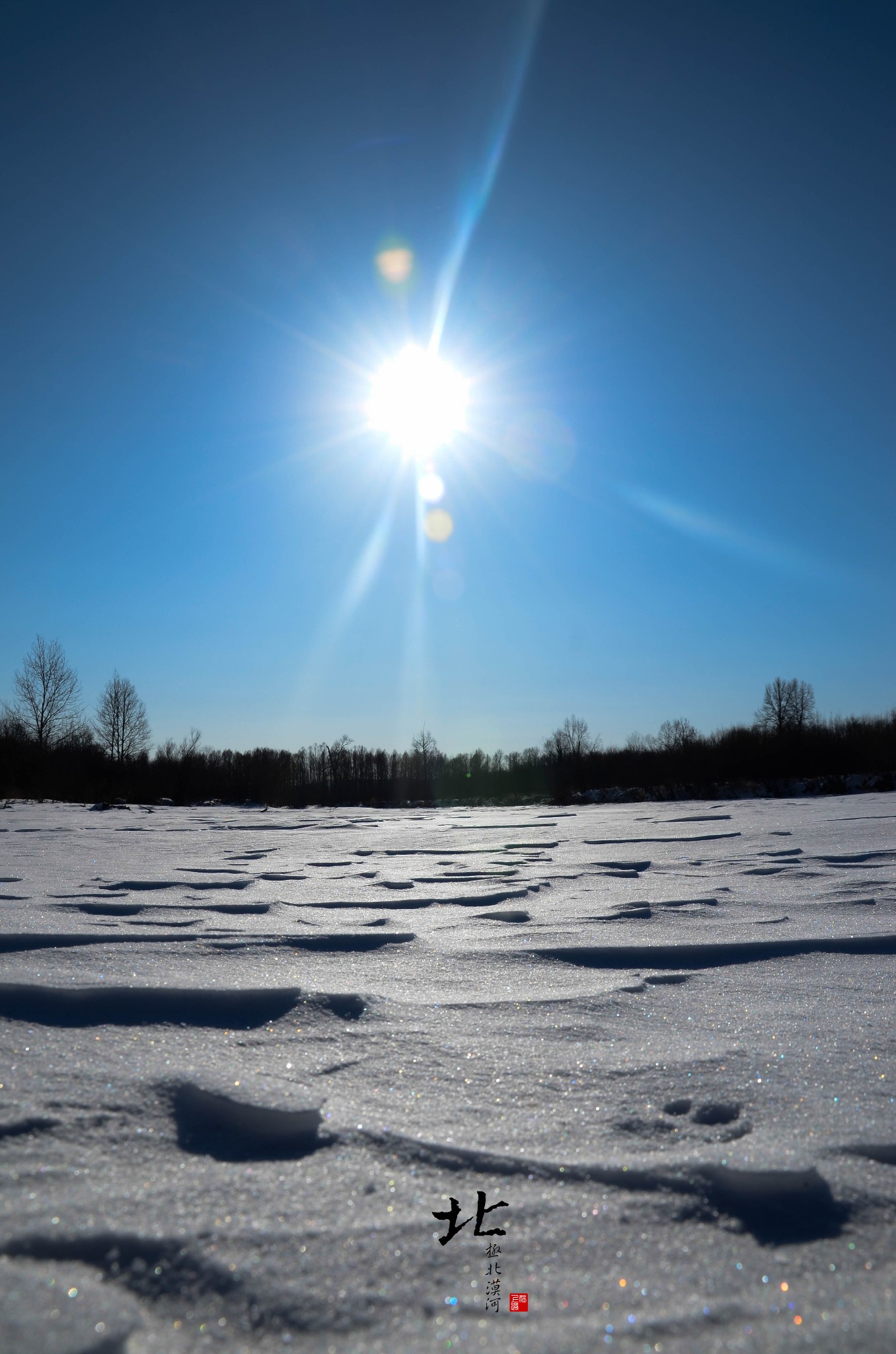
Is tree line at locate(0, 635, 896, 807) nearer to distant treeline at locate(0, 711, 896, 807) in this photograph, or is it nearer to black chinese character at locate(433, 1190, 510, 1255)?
distant treeline at locate(0, 711, 896, 807)

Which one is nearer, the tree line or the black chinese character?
the black chinese character

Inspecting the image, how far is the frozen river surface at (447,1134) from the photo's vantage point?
1.78ft

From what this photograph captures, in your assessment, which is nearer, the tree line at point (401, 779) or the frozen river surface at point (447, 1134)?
the frozen river surface at point (447, 1134)

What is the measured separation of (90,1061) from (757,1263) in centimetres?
82

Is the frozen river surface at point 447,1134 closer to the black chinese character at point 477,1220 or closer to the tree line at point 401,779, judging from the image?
the black chinese character at point 477,1220

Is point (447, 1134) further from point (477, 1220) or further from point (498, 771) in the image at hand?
point (498, 771)

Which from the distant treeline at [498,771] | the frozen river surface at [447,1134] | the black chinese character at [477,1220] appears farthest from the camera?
the distant treeline at [498,771]

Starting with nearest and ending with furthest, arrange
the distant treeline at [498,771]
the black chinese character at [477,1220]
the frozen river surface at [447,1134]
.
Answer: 1. the frozen river surface at [447,1134]
2. the black chinese character at [477,1220]
3. the distant treeline at [498,771]

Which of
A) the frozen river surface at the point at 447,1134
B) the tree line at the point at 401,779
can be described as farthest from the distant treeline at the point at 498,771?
the frozen river surface at the point at 447,1134

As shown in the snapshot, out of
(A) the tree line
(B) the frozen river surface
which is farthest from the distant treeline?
(B) the frozen river surface

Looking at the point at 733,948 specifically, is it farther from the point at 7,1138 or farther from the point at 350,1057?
the point at 7,1138

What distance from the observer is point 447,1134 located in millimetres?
798

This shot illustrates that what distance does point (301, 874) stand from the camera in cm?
288

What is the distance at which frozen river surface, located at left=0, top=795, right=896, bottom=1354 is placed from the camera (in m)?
0.54
